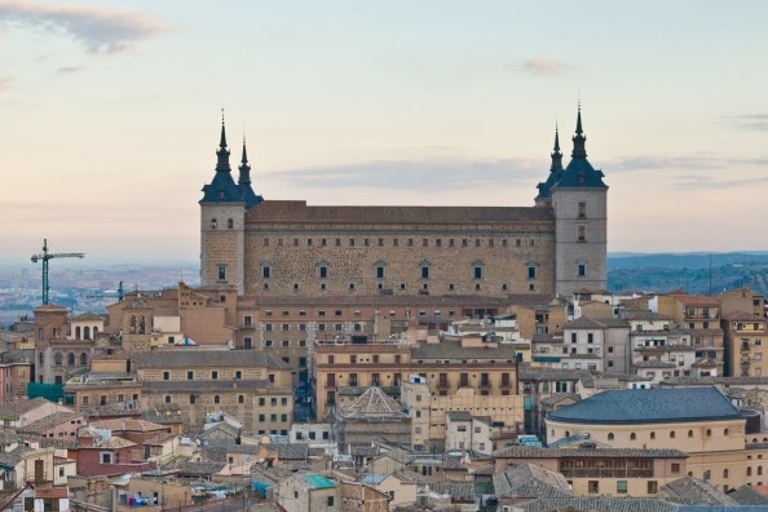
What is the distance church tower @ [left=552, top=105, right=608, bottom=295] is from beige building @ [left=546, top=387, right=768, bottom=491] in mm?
29399

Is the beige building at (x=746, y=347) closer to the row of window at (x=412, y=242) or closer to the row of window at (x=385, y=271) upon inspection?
the row of window at (x=385, y=271)

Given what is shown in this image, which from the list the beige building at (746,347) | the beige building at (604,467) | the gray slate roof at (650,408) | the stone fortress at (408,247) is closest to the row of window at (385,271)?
the stone fortress at (408,247)

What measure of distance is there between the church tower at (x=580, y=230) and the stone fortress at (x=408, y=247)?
5cm

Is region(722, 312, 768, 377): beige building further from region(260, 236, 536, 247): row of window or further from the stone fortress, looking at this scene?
region(260, 236, 536, 247): row of window

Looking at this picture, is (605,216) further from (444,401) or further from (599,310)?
(444,401)

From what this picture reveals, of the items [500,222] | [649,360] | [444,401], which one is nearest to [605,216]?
[500,222]

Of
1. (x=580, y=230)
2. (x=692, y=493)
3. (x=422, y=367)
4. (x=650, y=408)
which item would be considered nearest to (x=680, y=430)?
(x=650, y=408)

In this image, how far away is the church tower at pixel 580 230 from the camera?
303 feet

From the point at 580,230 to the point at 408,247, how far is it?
28.7 feet

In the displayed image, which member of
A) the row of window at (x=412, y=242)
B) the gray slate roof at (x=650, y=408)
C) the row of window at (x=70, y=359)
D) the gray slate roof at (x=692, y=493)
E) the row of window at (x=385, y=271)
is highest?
the row of window at (x=412, y=242)

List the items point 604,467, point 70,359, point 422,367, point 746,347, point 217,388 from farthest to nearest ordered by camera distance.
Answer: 1. point 70,359
2. point 746,347
3. point 422,367
4. point 217,388
5. point 604,467

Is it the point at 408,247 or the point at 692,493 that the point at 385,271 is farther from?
the point at 692,493

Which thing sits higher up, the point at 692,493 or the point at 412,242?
the point at 412,242

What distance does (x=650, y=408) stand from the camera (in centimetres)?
6250
